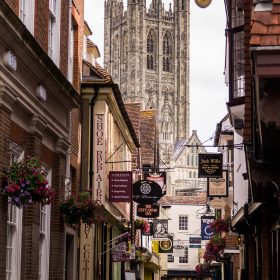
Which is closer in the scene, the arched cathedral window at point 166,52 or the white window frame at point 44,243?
the white window frame at point 44,243

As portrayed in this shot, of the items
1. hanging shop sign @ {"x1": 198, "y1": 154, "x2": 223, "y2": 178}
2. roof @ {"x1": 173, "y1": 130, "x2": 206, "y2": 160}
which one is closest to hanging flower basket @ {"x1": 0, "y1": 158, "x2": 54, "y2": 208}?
hanging shop sign @ {"x1": 198, "y1": 154, "x2": 223, "y2": 178}

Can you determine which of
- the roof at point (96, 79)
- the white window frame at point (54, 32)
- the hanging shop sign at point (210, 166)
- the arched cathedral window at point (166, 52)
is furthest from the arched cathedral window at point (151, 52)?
the white window frame at point (54, 32)

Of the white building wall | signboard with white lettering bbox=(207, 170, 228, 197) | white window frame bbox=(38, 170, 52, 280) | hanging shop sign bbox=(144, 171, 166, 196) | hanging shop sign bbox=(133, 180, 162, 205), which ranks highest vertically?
the white building wall

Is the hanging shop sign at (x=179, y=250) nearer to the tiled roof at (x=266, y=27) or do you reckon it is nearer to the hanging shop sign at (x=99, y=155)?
the hanging shop sign at (x=99, y=155)

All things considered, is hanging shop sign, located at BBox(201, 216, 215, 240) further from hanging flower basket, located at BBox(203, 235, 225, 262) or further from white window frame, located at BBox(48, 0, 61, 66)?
white window frame, located at BBox(48, 0, 61, 66)

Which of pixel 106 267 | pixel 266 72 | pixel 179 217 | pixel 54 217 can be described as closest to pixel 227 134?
pixel 106 267

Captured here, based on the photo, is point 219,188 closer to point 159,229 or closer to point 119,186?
point 119,186

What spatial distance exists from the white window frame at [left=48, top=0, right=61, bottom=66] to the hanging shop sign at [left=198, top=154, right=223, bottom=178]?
15.9 m

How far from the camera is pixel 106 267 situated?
31938 millimetres

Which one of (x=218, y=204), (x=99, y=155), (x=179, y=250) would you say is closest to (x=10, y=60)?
(x=99, y=155)

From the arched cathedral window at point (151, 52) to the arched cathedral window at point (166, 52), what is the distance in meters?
1.90

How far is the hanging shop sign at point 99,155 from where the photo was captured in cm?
2705

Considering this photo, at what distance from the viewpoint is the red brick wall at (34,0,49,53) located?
17.0 meters

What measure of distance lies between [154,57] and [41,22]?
16844 cm
